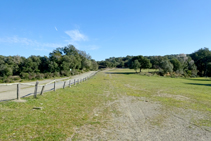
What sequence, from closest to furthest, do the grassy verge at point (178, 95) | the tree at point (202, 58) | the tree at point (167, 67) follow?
the grassy verge at point (178, 95) < the tree at point (167, 67) < the tree at point (202, 58)

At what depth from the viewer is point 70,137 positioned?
13.8 feet

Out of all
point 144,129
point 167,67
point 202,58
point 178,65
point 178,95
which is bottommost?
point 178,95

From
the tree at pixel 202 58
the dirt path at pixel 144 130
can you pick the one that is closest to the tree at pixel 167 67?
the tree at pixel 202 58

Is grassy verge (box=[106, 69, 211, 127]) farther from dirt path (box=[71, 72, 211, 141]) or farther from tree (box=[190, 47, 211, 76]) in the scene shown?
tree (box=[190, 47, 211, 76])

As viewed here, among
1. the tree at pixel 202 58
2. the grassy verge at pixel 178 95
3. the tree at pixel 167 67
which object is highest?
the tree at pixel 202 58

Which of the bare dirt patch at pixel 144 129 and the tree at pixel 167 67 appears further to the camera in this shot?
the tree at pixel 167 67

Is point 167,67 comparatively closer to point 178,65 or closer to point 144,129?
point 178,65

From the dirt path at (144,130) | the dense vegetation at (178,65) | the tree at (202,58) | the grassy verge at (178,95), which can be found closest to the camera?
the dirt path at (144,130)

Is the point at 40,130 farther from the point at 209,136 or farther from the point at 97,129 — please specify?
the point at 209,136

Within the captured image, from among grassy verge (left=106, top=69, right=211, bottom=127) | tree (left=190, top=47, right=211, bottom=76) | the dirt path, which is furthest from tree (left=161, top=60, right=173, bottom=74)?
the dirt path

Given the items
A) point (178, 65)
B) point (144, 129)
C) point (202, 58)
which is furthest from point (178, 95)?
point (202, 58)

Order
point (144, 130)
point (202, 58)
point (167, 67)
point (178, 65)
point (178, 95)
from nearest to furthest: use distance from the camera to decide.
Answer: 1. point (144, 130)
2. point (178, 95)
3. point (167, 67)
4. point (178, 65)
5. point (202, 58)

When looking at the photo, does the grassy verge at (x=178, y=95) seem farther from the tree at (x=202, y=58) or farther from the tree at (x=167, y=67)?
the tree at (x=202, y=58)

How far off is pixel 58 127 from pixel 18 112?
2.86 meters
